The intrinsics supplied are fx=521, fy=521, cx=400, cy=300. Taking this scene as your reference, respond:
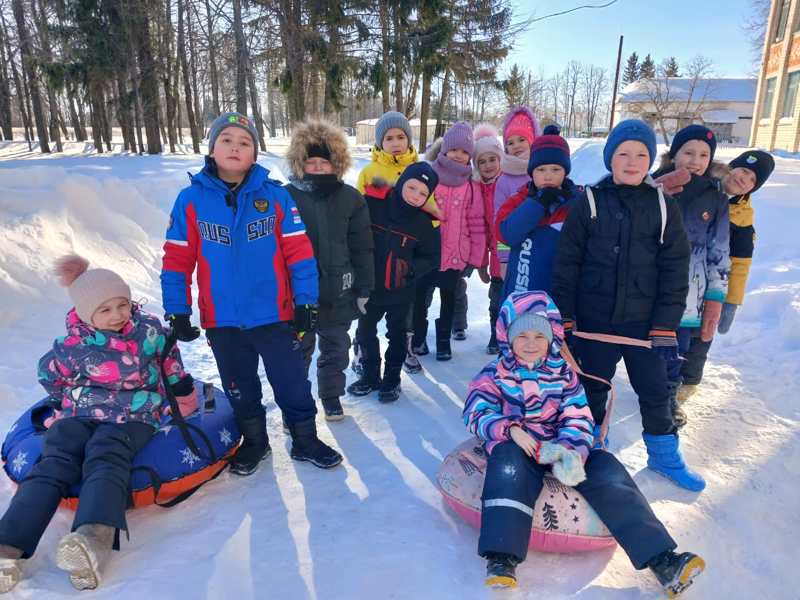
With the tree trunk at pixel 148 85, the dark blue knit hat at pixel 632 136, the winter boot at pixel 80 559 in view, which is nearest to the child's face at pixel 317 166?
the dark blue knit hat at pixel 632 136

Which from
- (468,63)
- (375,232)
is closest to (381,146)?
(375,232)

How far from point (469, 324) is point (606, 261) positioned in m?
2.72

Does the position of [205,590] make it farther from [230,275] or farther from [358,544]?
[230,275]

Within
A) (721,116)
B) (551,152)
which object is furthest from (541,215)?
(721,116)

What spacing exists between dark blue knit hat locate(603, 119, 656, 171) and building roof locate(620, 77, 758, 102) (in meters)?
40.5

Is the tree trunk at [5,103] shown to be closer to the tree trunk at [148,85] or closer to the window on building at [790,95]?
the tree trunk at [148,85]

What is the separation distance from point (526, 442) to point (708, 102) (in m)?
49.7

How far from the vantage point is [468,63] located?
2150cm

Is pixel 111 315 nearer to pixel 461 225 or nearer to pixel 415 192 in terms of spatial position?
pixel 415 192

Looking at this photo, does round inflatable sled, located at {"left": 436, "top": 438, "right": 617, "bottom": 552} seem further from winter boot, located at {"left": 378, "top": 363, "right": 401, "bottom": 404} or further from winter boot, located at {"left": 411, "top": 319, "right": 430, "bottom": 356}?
winter boot, located at {"left": 411, "top": 319, "right": 430, "bottom": 356}

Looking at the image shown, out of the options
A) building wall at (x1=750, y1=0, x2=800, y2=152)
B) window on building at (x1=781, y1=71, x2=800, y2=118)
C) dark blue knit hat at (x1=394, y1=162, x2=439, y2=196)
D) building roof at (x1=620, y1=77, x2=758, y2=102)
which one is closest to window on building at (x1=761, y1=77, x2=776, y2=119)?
building wall at (x1=750, y1=0, x2=800, y2=152)

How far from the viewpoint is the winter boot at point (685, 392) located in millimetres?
3639

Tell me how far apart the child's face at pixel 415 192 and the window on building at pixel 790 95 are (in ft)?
76.7

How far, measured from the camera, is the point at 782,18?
2144 centimetres
